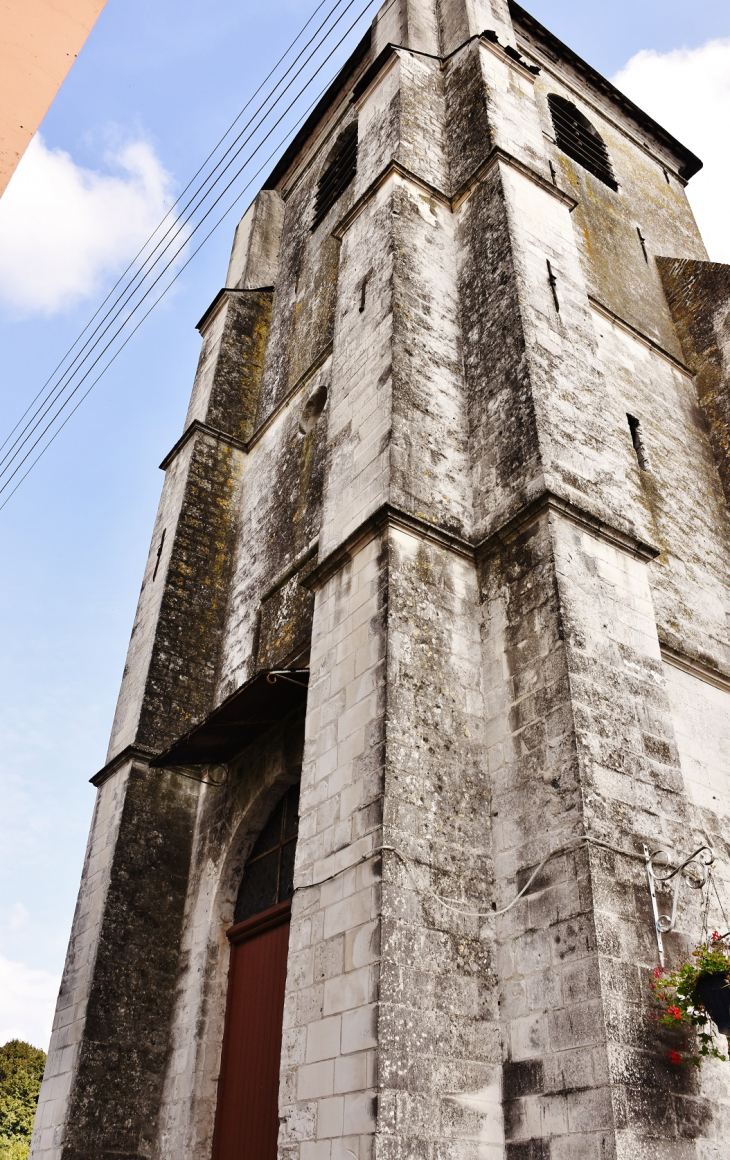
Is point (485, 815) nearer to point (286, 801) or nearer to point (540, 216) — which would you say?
point (286, 801)

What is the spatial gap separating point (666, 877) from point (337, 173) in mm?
11153

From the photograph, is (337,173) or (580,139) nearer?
(580,139)

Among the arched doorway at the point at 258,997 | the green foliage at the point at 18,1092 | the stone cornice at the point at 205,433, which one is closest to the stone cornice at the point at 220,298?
the stone cornice at the point at 205,433

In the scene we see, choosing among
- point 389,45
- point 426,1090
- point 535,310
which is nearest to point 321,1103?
point 426,1090

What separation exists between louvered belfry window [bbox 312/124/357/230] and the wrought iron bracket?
1036cm

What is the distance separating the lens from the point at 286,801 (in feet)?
25.9

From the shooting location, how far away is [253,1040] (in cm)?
686

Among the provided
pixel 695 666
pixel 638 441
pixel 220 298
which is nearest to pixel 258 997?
pixel 695 666

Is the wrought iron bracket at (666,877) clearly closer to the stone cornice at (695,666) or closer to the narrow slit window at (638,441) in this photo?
the stone cornice at (695,666)

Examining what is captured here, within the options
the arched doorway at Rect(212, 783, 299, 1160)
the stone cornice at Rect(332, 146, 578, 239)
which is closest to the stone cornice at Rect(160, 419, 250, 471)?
the stone cornice at Rect(332, 146, 578, 239)

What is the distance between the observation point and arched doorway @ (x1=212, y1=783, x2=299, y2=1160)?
6.49 m

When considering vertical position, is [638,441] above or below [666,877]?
above

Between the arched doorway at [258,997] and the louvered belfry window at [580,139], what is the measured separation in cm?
936

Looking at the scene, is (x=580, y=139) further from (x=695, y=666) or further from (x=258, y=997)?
(x=258, y=997)
